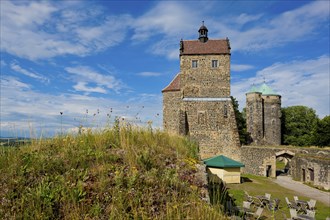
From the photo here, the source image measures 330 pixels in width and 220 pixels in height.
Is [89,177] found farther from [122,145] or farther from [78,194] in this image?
[122,145]

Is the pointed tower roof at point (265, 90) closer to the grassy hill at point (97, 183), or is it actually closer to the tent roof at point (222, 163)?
the tent roof at point (222, 163)

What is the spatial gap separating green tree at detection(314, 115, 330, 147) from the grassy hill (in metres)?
36.4

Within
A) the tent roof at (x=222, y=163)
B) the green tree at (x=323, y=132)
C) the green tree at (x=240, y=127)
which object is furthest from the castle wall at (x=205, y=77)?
the green tree at (x=323, y=132)

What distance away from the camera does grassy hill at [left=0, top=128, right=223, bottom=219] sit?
3395 millimetres

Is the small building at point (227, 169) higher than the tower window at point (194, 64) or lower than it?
lower

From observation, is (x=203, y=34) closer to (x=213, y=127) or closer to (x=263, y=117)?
(x=213, y=127)

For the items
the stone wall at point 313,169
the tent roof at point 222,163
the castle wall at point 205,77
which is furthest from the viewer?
the castle wall at point 205,77

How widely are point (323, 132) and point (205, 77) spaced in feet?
65.9

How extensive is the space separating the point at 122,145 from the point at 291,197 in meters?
14.4

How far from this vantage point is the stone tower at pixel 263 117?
143 feet

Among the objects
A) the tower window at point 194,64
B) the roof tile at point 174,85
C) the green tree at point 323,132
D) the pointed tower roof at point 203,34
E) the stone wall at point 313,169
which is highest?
the pointed tower roof at point 203,34

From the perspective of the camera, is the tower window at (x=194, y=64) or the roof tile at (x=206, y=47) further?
the tower window at (x=194, y=64)

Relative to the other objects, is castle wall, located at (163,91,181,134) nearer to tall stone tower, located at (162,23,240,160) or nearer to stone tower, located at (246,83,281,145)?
tall stone tower, located at (162,23,240,160)

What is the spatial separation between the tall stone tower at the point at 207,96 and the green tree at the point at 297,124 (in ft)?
91.2
